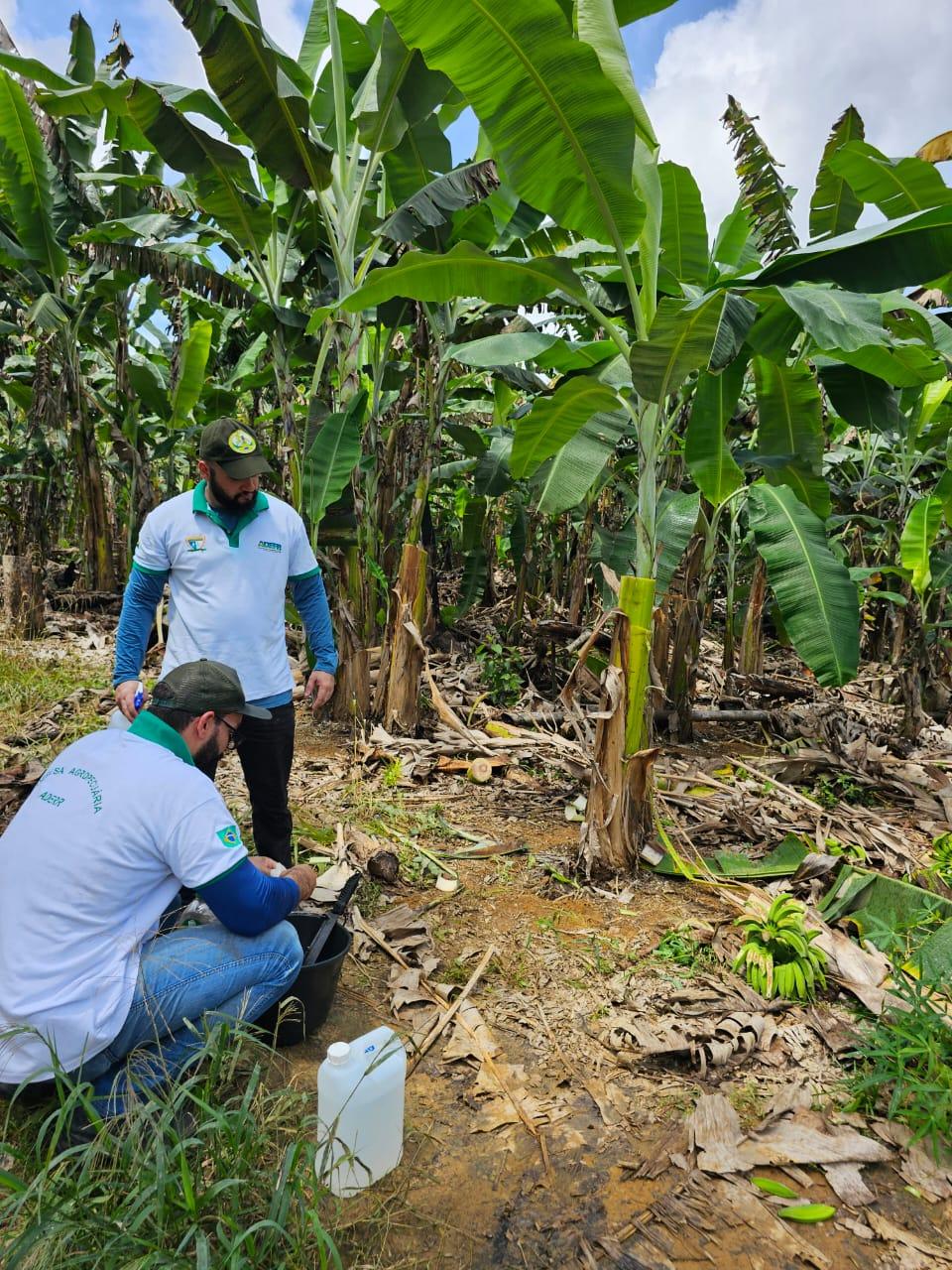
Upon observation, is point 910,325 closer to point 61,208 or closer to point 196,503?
point 196,503

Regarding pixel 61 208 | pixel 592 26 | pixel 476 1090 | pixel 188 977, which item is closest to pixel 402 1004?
pixel 476 1090

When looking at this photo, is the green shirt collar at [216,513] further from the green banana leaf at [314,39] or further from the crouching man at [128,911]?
the green banana leaf at [314,39]

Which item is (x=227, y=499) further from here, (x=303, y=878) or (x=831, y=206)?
(x=831, y=206)

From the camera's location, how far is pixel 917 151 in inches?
208

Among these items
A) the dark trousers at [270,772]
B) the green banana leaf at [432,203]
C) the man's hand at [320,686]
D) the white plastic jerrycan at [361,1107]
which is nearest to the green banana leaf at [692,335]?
the man's hand at [320,686]

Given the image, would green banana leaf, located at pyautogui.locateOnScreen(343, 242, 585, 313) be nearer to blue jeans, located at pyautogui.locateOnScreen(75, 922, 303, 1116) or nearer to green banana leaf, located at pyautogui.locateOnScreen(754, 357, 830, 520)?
green banana leaf, located at pyautogui.locateOnScreen(754, 357, 830, 520)

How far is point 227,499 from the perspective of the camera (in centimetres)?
308

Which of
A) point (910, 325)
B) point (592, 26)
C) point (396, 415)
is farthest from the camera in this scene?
point (396, 415)

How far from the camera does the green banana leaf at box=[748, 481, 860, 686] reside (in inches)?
163

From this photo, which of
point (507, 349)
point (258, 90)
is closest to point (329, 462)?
point (507, 349)

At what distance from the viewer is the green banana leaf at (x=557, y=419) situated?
389 cm

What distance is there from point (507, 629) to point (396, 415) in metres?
2.25

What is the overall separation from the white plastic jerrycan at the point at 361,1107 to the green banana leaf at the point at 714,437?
11.3 ft

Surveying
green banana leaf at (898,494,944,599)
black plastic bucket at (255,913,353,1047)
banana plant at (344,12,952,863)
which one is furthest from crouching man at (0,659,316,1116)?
green banana leaf at (898,494,944,599)
